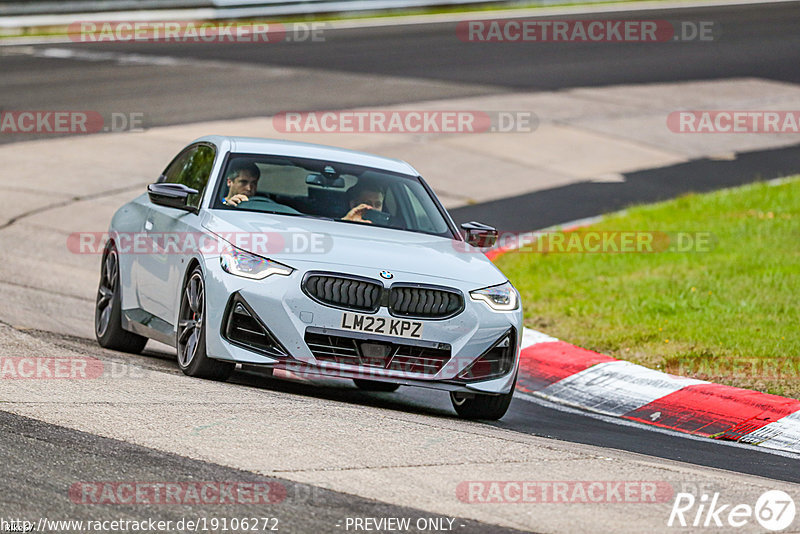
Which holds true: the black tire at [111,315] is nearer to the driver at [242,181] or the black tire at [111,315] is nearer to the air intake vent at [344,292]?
the driver at [242,181]

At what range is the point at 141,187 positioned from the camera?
16812 mm

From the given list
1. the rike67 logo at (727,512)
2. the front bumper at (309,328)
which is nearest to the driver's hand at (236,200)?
the front bumper at (309,328)

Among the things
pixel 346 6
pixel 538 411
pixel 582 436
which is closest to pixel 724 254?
pixel 538 411

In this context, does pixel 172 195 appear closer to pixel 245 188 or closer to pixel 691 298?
pixel 245 188

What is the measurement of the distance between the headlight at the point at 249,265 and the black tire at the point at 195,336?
0.72 feet

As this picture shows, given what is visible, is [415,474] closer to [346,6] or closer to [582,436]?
[582,436]

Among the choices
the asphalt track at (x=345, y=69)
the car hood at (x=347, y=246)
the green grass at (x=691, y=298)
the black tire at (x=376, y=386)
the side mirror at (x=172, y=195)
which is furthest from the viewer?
the asphalt track at (x=345, y=69)

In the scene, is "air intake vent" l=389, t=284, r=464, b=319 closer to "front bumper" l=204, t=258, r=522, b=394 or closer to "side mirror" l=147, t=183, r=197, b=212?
"front bumper" l=204, t=258, r=522, b=394

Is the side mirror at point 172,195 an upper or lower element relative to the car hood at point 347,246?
upper

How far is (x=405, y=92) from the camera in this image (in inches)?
963

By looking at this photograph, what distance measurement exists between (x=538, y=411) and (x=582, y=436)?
1.02 metres

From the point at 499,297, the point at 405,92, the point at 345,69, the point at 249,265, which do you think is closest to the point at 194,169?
the point at 249,265

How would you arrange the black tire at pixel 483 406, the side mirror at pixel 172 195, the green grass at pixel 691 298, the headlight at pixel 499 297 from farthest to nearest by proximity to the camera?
the green grass at pixel 691 298 < the side mirror at pixel 172 195 < the black tire at pixel 483 406 < the headlight at pixel 499 297

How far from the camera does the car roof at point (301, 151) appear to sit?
9.27 meters
